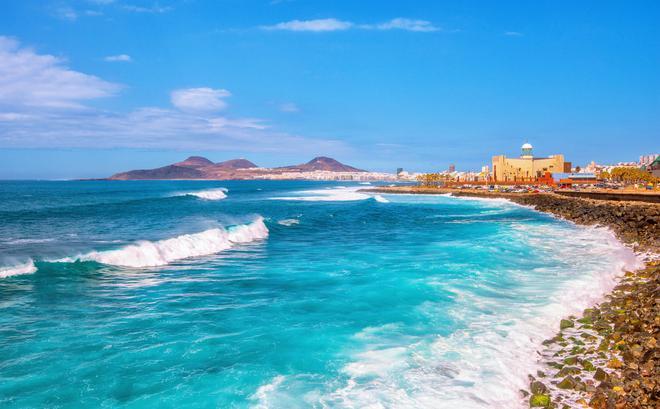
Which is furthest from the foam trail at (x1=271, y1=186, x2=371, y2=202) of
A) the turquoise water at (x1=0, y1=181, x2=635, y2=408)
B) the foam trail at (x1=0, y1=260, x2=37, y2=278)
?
the foam trail at (x1=0, y1=260, x2=37, y2=278)

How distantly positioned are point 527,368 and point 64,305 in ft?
37.8

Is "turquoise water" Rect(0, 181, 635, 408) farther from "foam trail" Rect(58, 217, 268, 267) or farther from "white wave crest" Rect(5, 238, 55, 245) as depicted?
"white wave crest" Rect(5, 238, 55, 245)

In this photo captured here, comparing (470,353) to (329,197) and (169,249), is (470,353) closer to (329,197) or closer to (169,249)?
(169,249)

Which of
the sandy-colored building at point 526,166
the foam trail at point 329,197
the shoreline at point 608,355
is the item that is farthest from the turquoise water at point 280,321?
the sandy-colored building at point 526,166

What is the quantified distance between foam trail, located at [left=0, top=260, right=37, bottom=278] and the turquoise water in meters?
0.10

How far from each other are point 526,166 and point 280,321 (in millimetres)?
122162

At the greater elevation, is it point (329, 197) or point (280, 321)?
point (329, 197)

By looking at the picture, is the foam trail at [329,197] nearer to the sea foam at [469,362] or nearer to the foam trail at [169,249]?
the foam trail at [169,249]

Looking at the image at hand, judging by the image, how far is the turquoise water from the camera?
23.8ft

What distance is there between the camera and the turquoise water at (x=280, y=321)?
726cm

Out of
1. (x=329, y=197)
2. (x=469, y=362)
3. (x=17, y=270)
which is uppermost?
(x=329, y=197)

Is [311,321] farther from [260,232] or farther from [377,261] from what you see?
[260,232]

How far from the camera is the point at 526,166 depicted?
11950 cm

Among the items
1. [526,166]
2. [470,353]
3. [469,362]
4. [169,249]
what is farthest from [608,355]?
[526,166]
